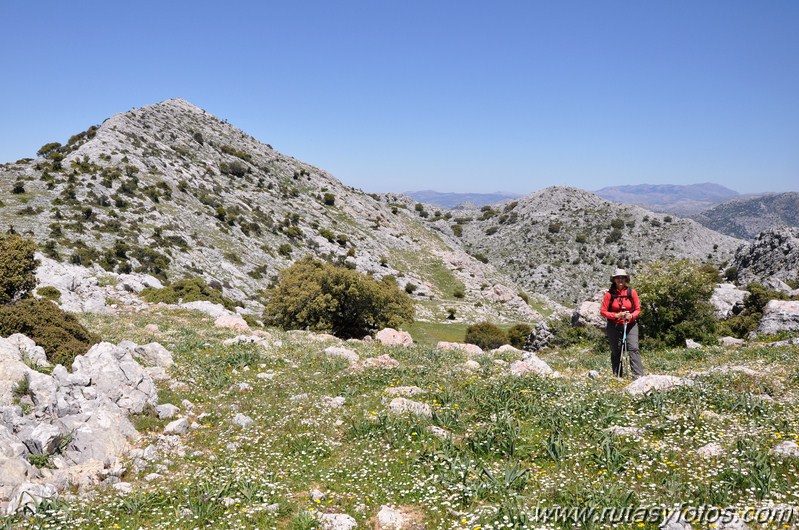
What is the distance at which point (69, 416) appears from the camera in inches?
434

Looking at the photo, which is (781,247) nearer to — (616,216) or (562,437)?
(616,216)

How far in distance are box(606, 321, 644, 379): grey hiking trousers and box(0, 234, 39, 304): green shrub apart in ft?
105

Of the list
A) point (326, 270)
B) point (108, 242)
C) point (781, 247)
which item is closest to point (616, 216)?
point (781, 247)

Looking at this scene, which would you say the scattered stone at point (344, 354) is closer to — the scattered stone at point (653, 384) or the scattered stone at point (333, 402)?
the scattered stone at point (333, 402)

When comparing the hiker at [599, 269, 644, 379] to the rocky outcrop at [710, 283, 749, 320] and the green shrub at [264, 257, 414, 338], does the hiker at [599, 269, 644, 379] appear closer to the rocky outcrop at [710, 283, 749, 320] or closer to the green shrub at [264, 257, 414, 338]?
the rocky outcrop at [710, 283, 749, 320]

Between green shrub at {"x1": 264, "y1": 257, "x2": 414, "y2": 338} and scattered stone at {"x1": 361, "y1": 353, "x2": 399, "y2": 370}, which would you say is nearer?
scattered stone at {"x1": 361, "y1": 353, "x2": 399, "y2": 370}

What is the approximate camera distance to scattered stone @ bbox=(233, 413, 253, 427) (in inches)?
502

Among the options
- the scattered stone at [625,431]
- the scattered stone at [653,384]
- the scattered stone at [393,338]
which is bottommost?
the scattered stone at [393,338]

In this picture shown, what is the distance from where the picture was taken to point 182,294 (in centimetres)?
4216

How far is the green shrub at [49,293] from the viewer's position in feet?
107

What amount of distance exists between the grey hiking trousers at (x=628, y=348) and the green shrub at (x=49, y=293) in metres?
34.8

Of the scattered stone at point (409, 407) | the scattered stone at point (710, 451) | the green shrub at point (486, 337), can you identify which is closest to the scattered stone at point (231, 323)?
the scattered stone at point (409, 407)

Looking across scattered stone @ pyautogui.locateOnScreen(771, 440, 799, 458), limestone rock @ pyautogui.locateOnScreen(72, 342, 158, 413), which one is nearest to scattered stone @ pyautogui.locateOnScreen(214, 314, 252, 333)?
limestone rock @ pyautogui.locateOnScreen(72, 342, 158, 413)

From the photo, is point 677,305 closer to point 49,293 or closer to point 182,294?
point 182,294
